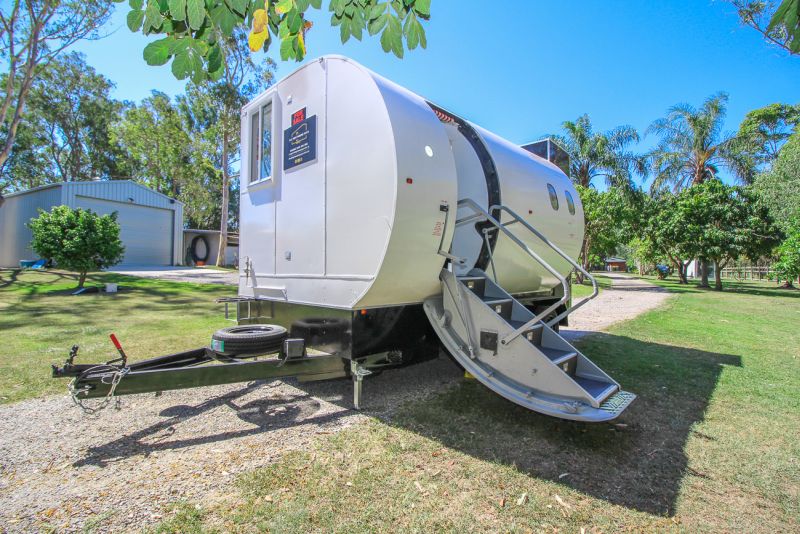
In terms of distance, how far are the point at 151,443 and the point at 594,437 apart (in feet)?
13.2

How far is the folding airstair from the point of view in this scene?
3412 millimetres

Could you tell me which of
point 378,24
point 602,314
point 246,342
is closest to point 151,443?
point 246,342

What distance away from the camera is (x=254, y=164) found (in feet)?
17.2

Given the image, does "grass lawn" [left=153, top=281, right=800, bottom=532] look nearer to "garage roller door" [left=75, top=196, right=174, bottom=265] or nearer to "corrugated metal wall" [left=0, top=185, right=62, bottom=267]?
"garage roller door" [left=75, top=196, right=174, bottom=265]

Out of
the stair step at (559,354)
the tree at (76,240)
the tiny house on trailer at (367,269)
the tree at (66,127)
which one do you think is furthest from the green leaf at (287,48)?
the tree at (66,127)

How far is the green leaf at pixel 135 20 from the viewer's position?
81.6 inches

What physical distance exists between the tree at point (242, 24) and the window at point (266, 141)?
2272 millimetres

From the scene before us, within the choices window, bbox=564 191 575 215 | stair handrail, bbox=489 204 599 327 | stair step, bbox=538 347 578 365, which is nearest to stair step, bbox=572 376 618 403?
stair step, bbox=538 347 578 365

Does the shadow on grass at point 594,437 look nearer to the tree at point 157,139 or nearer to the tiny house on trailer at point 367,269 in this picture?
the tiny house on trailer at point 367,269

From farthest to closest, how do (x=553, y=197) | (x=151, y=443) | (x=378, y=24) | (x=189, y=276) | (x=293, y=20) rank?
(x=189, y=276), (x=553, y=197), (x=151, y=443), (x=378, y=24), (x=293, y=20)

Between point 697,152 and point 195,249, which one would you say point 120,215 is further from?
point 697,152

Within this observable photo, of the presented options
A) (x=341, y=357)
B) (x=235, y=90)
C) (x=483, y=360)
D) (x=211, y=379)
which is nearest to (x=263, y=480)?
(x=211, y=379)

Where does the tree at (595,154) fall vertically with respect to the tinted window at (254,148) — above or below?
above

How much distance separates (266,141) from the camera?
5.02 m
